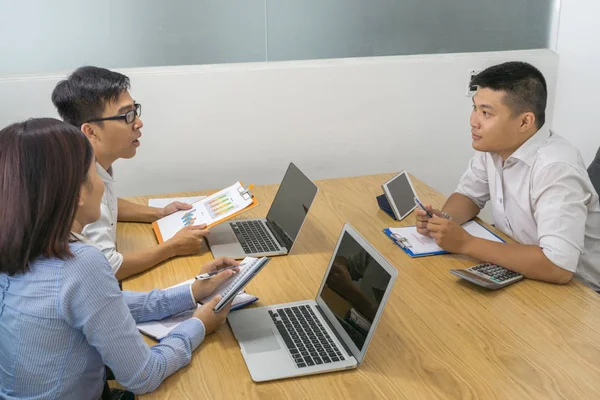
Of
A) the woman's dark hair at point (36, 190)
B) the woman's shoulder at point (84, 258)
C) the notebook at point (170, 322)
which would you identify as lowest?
the notebook at point (170, 322)

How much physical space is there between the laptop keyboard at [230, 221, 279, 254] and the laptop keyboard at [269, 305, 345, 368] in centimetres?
41

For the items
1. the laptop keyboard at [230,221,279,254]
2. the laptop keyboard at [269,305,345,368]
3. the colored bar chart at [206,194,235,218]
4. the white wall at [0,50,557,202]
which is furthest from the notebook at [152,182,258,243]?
the white wall at [0,50,557,202]

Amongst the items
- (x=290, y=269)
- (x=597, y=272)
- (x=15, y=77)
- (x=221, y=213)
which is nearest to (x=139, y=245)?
(x=221, y=213)

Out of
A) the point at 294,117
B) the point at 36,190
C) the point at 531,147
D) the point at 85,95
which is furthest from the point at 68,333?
the point at 294,117

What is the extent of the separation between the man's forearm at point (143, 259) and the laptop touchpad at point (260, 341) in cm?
50

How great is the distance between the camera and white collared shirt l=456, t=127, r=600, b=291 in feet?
6.21

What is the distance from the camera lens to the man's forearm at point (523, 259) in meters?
1.85

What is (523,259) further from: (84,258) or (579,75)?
(579,75)

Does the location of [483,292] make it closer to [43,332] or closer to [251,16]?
[43,332]

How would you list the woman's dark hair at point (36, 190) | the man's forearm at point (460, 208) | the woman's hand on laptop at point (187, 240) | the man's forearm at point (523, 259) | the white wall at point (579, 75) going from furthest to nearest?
the white wall at point (579, 75), the man's forearm at point (460, 208), the woman's hand on laptop at point (187, 240), the man's forearm at point (523, 259), the woman's dark hair at point (36, 190)

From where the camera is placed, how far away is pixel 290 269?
1982mm

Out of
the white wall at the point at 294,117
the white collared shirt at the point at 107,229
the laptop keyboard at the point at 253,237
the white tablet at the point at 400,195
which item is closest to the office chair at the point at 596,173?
the white tablet at the point at 400,195

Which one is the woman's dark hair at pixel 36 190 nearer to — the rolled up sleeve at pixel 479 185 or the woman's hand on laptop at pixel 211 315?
the woman's hand on laptop at pixel 211 315

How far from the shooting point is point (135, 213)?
7.70ft
